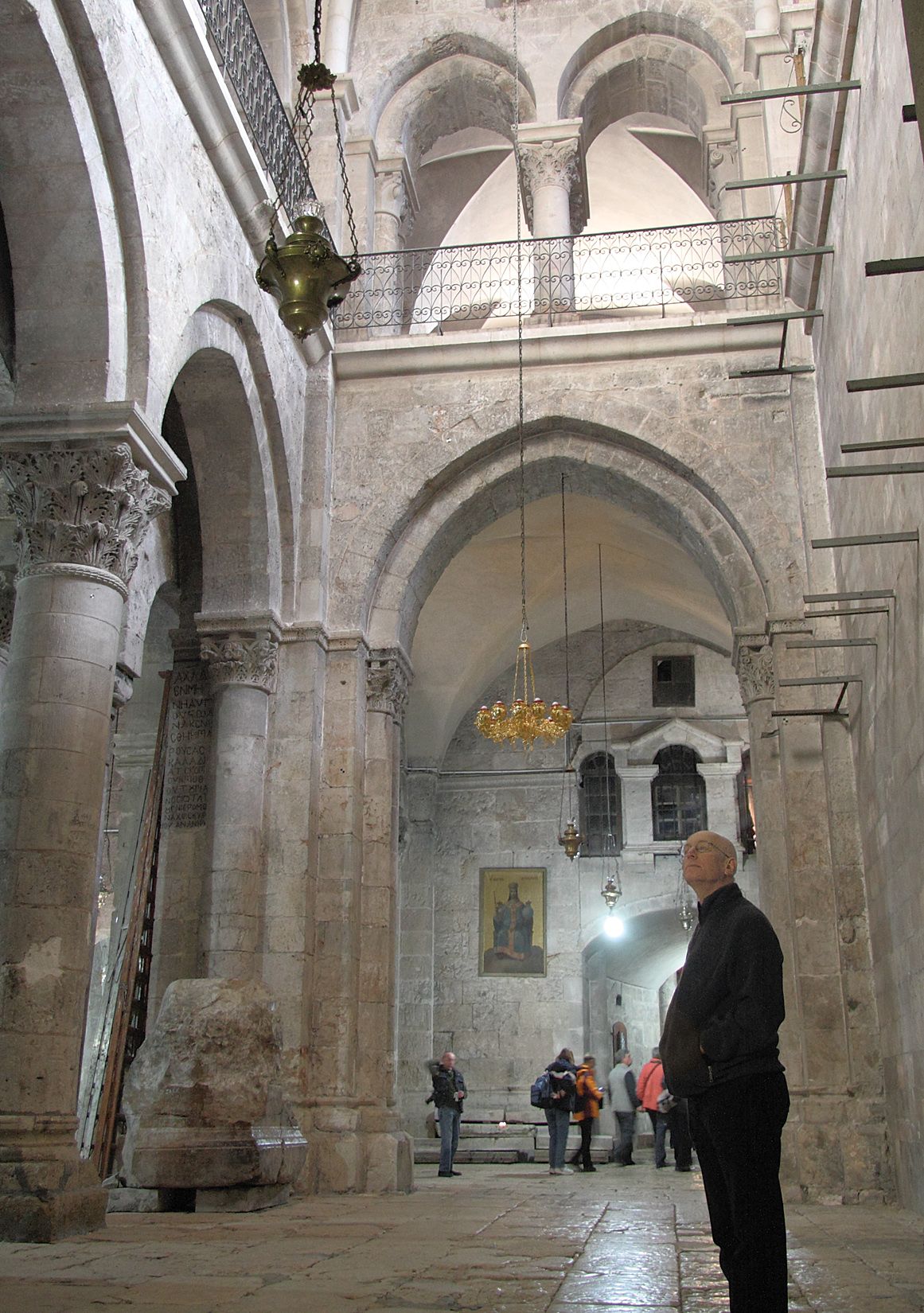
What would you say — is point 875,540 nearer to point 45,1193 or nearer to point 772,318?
point 772,318

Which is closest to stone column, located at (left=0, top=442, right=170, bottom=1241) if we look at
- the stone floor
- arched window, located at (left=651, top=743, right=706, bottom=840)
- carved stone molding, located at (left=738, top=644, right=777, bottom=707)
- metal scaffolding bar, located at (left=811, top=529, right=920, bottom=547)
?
the stone floor

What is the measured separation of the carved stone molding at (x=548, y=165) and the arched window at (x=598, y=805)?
308 inches

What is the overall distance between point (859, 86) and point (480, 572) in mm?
9054

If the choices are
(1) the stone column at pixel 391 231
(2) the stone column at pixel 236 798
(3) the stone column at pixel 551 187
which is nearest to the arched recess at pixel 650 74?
(3) the stone column at pixel 551 187

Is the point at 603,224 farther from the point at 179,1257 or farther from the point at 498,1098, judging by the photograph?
the point at 179,1257

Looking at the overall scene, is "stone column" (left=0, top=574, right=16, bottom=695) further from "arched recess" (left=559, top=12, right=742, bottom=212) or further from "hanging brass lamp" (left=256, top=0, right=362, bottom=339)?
"arched recess" (left=559, top=12, right=742, bottom=212)

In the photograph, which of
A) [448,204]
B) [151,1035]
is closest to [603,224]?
[448,204]

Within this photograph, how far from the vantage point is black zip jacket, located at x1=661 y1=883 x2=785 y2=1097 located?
2.82m

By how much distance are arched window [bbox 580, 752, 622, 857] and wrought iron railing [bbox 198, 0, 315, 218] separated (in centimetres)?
912

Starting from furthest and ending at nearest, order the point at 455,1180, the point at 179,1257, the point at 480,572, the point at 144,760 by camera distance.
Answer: the point at 480,572 < the point at 144,760 < the point at 455,1180 < the point at 179,1257

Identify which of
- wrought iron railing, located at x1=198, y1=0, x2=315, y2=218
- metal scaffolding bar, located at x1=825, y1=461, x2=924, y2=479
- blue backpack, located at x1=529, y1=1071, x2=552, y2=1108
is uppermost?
wrought iron railing, located at x1=198, y1=0, x2=315, y2=218

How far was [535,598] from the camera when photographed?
51.1 feet

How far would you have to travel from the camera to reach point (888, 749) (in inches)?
282

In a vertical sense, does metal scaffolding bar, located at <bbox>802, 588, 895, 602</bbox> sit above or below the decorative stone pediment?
below
